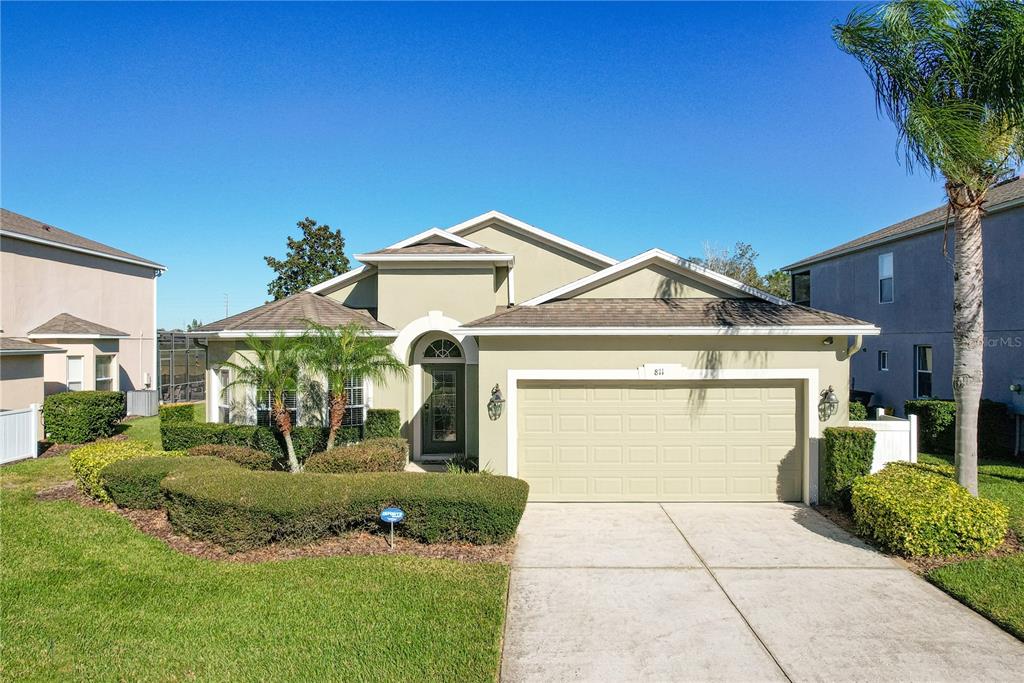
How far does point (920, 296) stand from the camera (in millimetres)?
16297

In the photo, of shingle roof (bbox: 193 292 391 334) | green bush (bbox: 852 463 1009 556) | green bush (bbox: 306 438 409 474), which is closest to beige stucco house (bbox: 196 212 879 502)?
green bush (bbox: 306 438 409 474)

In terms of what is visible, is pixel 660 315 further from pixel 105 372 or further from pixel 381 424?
pixel 105 372

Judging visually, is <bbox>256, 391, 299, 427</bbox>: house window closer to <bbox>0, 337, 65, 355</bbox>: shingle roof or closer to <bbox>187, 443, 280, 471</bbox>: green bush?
<bbox>187, 443, 280, 471</bbox>: green bush

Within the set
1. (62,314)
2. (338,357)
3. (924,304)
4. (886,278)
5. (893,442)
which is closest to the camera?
(893,442)

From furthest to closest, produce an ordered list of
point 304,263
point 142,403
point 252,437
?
point 304,263 < point 142,403 < point 252,437

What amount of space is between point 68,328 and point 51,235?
151 inches

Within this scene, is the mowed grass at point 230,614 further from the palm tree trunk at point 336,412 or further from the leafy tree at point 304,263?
the leafy tree at point 304,263

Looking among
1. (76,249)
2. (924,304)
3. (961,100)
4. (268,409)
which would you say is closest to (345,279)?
(268,409)

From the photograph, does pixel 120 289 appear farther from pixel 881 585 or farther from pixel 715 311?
pixel 881 585

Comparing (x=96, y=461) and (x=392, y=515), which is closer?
(x=392, y=515)

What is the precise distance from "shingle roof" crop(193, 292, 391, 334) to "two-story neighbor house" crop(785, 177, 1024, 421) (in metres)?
12.6

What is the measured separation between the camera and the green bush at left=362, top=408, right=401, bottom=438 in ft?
39.3

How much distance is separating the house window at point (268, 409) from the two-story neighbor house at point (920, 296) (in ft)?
44.9

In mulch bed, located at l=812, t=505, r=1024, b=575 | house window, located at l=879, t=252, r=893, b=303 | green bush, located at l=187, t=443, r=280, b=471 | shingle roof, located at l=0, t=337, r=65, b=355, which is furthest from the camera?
house window, located at l=879, t=252, r=893, b=303
